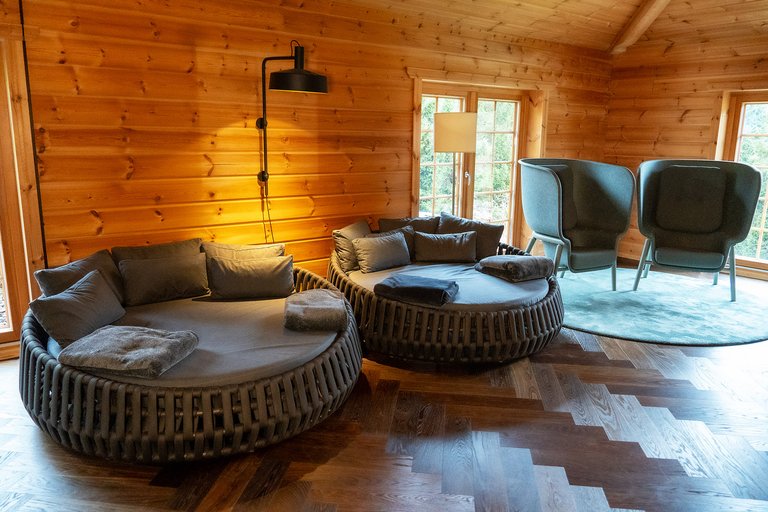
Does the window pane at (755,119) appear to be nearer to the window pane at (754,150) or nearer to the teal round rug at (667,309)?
the window pane at (754,150)

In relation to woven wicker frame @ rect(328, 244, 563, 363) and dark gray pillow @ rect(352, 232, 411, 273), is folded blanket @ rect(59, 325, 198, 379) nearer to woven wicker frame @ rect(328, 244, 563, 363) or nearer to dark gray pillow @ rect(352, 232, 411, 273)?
woven wicker frame @ rect(328, 244, 563, 363)

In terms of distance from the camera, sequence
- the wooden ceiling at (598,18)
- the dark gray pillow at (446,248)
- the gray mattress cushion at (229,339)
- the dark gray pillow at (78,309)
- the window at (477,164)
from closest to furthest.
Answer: the gray mattress cushion at (229,339), the dark gray pillow at (78,309), the dark gray pillow at (446,248), the wooden ceiling at (598,18), the window at (477,164)

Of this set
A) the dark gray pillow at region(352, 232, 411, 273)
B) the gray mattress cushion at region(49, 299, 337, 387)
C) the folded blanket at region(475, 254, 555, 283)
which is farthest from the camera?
the dark gray pillow at region(352, 232, 411, 273)

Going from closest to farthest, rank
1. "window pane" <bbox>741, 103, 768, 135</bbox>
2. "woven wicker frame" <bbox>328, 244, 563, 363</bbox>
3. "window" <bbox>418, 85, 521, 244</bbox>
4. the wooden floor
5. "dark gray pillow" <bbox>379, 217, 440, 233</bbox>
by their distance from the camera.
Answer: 1. the wooden floor
2. "woven wicker frame" <bbox>328, 244, 563, 363</bbox>
3. "dark gray pillow" <bbox>379, 217, 440, 233</bbox>
4. "window" <bbox>418, 85, 521, 244</bbox>
5. "window pane" <bbox>741, 103, 768, 135</bbox>

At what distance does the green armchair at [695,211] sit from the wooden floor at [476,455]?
1.52m

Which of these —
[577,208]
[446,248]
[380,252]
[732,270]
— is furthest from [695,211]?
[380,252]

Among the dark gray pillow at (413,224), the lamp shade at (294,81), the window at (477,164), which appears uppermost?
the lamp shade at (294,81)

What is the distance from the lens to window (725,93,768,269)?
553 centimetres

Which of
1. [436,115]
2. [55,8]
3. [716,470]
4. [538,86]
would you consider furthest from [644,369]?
[55,8]

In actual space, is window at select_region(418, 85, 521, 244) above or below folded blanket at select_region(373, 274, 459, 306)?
above

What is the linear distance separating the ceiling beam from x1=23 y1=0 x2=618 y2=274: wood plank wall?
1599 mm

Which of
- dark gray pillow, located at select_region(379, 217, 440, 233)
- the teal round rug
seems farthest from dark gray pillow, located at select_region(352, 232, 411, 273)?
the teal round rug

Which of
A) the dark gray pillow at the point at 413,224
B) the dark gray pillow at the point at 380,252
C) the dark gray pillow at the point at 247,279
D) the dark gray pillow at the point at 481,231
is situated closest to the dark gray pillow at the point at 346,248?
the dark gray pillow at the point at 380,252

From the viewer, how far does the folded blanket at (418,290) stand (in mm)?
3309
